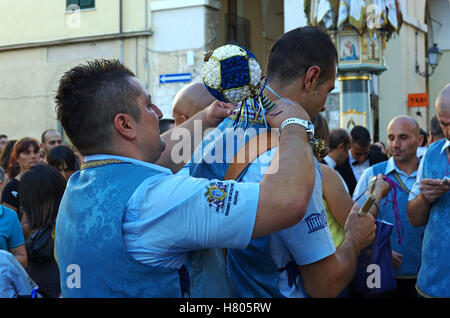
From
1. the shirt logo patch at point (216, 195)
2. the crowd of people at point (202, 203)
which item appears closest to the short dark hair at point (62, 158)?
the crowd of people at point (202, 203)

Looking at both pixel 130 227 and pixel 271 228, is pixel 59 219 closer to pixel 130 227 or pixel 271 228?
pixel 130 227

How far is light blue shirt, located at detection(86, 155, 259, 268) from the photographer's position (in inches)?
68.7

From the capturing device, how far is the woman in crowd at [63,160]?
5602 millimetres

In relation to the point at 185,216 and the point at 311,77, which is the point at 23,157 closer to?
the point at 311,77

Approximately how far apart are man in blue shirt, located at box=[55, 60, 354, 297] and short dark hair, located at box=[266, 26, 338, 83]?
0.28 m

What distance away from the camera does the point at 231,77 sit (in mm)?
1930

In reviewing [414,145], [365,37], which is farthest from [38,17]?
[414,145]

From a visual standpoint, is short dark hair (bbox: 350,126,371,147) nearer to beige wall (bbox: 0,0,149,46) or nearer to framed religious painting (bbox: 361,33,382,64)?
framed religious painting (bbox: 361,33,382,64)

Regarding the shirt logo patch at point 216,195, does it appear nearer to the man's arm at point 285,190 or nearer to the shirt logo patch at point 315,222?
the man's arm at point 285,190

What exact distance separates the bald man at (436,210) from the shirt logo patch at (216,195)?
2234 mm

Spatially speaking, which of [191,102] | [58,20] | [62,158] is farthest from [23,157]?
[58,20]

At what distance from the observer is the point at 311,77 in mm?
2242
